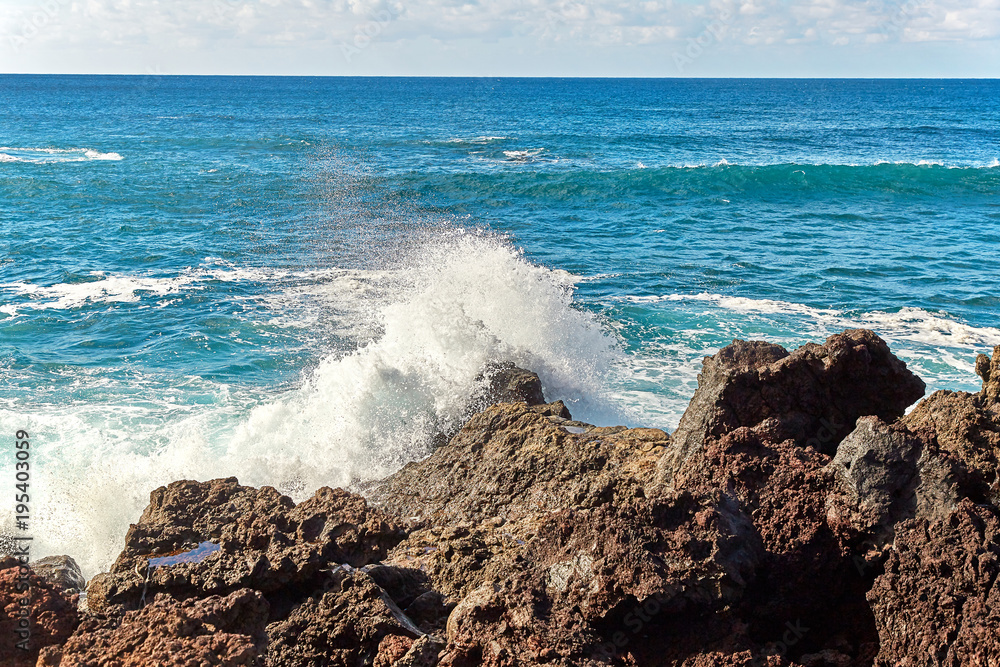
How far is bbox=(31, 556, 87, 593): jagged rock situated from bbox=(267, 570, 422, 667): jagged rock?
6.56ft

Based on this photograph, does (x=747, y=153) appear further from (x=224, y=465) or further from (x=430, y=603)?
(x=430, y=603)

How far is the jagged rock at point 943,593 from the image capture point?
10.7 feet

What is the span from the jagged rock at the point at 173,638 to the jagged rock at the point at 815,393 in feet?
9.12

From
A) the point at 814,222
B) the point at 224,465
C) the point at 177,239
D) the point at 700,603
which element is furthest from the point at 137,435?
the point at 814,222

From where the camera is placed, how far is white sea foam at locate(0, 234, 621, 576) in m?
7.28

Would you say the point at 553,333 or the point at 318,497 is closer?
the point at 318,497

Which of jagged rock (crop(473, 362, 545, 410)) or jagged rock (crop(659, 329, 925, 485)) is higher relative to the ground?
jagged rock (crop(659, 329, 925, 485))

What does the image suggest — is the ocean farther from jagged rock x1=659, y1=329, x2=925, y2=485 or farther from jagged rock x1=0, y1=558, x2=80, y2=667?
jagged rock x1=659, y1=329, x2=925, y2=485

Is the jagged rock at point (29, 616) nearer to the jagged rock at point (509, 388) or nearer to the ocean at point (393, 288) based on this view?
the ocean at point (393, 288)

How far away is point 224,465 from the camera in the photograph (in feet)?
25.3

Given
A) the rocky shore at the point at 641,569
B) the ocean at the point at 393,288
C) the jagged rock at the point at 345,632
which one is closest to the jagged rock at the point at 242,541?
the rocky shore at the point at 641,569

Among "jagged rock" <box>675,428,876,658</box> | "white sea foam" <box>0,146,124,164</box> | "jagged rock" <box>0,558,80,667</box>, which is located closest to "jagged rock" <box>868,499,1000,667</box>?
"jagged rock" <box>675,428,876,658</box>

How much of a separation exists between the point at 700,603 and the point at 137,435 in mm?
7264

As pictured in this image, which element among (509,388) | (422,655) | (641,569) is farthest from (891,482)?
(509,388)
